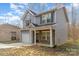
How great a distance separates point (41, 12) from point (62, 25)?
36cm

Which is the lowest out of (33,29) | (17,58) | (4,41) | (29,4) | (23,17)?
(17,58)

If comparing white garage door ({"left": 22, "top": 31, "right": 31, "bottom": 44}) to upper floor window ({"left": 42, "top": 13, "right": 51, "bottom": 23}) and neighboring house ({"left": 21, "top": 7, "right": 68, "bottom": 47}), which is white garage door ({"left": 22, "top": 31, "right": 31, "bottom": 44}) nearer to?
neighboring house ({"left": 21, "top": 7, "right": 68, "bottom": 47})

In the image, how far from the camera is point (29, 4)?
2471mm

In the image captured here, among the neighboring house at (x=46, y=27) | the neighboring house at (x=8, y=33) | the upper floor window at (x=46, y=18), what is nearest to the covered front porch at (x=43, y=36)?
the neighboring house at (x=46, y=27)

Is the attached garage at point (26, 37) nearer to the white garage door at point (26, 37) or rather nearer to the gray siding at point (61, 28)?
the white garage door at point (26, 37)

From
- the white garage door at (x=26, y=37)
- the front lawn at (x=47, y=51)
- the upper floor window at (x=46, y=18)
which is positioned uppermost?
the upper floor window at (x=46, y=18)

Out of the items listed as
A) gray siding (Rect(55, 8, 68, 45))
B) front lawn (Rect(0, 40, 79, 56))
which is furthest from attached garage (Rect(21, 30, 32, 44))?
gray siding (Rect(55, 8, 68, 45))

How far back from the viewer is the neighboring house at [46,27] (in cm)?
242

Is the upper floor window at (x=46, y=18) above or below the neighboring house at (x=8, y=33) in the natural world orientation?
above

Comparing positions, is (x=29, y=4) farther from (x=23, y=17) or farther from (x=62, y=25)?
(x=62, y=25)

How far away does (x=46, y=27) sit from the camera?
2.43 metres

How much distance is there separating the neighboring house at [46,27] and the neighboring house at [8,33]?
9cm

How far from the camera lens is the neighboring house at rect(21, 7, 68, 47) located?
2.42 meters

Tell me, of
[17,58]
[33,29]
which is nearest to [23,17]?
[33,29]
